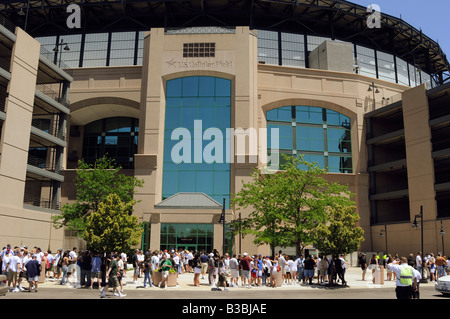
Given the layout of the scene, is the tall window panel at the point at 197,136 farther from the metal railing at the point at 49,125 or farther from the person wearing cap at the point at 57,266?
the person wearing cap at the point at 57,266

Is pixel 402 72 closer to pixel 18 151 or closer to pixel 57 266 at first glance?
pixel 18 151

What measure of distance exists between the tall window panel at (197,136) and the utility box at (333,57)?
13666 mm

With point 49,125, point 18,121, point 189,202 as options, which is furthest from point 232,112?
point 49,125

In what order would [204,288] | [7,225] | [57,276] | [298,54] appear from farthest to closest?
[298,54] < [7,225] < [57,276] < [204,288]

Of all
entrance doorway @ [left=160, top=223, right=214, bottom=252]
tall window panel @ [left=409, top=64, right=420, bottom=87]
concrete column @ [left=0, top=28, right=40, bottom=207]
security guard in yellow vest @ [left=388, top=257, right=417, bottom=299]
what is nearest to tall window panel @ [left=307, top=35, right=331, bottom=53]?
tall window panel @ [left=409, top=64, right=420, bottom=87]

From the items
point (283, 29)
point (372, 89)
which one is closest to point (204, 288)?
point (372, 89)

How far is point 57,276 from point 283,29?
40.0 meters

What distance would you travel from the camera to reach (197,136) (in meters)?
41.4

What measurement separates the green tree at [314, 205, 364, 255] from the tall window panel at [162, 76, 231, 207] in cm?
1750

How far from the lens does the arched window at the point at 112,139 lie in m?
48.8

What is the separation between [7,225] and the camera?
30.8 metres

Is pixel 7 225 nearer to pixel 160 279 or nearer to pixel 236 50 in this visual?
pixel 160 279

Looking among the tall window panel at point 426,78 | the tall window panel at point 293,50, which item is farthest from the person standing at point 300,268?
the tall window panel at point 426,78

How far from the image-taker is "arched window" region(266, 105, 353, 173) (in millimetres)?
46062
